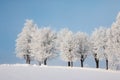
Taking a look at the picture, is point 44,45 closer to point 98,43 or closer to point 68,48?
point 68,48

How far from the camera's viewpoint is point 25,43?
279 feet

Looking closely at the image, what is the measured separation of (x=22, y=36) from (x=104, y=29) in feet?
82.0

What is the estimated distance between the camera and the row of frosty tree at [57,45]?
8175 cm

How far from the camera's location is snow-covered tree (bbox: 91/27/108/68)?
8225cm

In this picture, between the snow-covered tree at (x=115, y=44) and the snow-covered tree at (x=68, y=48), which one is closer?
the snow-covered tree at (x=115, y=44)

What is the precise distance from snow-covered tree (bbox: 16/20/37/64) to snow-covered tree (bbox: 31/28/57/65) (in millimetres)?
2345

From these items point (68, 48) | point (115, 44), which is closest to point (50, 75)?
point (115, 44)

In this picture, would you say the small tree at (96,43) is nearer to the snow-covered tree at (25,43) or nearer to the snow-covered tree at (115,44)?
the snow-covered tree at (25,43)

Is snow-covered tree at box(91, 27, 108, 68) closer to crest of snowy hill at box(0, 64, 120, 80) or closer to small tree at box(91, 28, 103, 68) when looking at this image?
small tree at box(91, 28, 103, 68)

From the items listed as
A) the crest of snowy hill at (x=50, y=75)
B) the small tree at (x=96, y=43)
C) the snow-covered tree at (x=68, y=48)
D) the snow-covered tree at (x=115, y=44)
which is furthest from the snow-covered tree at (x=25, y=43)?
the crest of snowy hill at (x=50, y=75)

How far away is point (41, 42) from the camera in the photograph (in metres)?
83.0

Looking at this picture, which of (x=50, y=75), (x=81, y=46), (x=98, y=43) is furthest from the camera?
(x=81, y=46)

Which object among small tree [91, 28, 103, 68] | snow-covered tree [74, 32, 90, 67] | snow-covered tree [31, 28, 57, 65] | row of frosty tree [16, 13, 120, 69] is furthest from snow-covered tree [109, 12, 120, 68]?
snow-covered tree [74, 32, 90, 67]

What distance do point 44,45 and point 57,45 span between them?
16.3 ft
